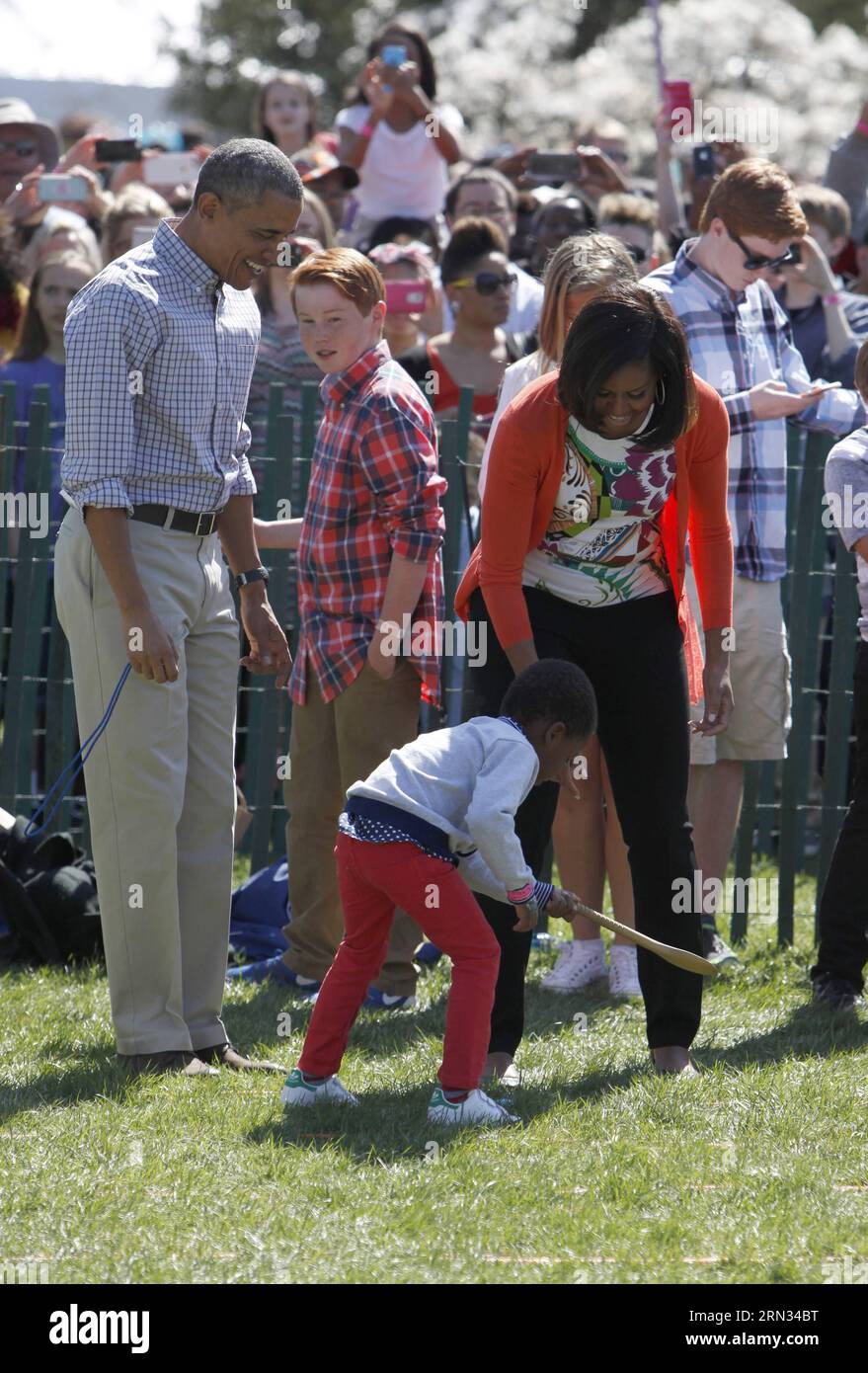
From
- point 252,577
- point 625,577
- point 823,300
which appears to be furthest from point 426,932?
point 823,300

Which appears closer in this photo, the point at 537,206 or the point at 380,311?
the point at 380,311

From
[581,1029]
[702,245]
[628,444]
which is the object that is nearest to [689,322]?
[702,245]

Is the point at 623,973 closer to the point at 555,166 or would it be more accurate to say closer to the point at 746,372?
the point at 746,372

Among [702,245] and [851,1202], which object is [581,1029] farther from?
[702,245]

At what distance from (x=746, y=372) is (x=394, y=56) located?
4.60 meters

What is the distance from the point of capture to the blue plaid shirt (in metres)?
5.72

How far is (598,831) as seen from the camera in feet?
19.2

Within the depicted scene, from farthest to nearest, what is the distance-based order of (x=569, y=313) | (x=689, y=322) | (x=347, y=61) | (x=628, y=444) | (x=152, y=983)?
(x=347, y=61) → (x=689, y=322) → (x=569, y=313) → (x=152, y=983) → (x=628, y=444)

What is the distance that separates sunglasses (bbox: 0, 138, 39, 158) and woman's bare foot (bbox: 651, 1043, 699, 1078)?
649 cm

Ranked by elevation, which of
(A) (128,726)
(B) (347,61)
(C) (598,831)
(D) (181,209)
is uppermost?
(B) (347,61)

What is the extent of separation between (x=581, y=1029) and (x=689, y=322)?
7.20 feet

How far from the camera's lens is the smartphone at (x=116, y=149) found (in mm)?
9516

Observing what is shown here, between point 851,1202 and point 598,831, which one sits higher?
point 598,831

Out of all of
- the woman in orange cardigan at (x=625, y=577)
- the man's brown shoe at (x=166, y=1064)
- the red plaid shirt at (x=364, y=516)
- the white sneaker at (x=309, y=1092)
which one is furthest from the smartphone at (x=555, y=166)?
the white sneaker at (x=309, y=1092)
